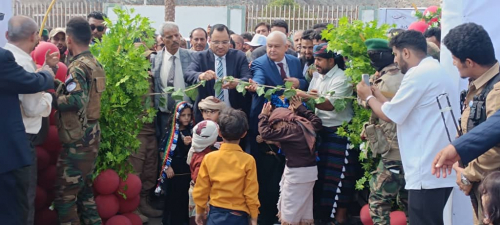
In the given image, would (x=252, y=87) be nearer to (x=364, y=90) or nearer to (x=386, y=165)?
(x=386, y=165)

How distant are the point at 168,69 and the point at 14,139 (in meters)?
2.49

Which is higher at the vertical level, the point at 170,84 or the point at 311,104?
the point at 170,84

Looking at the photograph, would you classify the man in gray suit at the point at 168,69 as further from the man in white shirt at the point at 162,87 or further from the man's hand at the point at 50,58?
the man's hand at the point at 50,58

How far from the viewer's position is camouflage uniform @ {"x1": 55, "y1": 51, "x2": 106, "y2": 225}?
533 centimetres

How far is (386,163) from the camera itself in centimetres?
529

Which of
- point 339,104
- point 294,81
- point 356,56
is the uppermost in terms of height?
point 356,56

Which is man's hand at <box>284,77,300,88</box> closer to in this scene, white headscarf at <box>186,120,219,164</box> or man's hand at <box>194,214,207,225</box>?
white headscarf at <box>186,120,219,164</box>

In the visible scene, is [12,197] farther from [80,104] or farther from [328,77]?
[328,77]

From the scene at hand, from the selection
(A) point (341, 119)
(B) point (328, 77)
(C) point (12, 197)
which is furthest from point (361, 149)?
(C) point (12, 197)

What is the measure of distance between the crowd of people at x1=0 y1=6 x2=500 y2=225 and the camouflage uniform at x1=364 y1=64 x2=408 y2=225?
12 millimetres

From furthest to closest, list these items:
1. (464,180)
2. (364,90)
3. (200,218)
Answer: (200,218), (364,90), (464,180)

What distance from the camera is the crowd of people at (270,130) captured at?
13.2ft

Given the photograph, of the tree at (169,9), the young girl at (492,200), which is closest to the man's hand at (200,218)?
the young girl at (492,200)

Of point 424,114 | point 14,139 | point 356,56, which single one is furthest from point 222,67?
point 424,114
